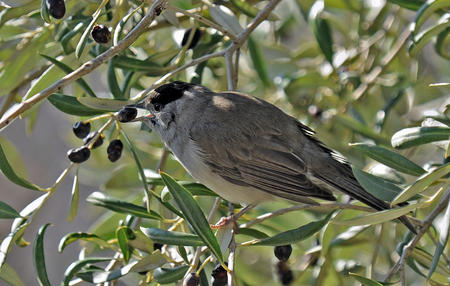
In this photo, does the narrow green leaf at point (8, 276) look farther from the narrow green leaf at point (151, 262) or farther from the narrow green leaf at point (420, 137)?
the narrow green leaf at point (420, 137)

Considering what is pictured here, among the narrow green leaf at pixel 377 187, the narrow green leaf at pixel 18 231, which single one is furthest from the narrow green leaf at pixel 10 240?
the narrow green leaf at pixel 377 187

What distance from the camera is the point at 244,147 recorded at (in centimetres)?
317

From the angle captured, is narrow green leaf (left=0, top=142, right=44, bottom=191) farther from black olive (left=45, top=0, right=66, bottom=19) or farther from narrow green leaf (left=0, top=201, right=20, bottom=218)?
black olive (left=45, top=0, right=66, bottom=19)

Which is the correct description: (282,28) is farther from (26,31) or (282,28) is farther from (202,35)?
(26,31)

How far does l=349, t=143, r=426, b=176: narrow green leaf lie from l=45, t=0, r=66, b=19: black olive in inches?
47.2

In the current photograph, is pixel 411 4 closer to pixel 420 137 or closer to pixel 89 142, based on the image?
pixel 420 137

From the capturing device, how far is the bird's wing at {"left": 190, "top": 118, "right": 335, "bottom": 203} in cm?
313

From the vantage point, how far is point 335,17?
14.5 ft

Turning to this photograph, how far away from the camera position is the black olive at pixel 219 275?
2.60 metres

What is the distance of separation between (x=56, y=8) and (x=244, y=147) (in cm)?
114

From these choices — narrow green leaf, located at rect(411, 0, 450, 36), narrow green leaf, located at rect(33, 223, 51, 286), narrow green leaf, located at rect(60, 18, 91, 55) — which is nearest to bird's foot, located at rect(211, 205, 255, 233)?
narrow green leaf, located at rect(33, 223, 51, 286)

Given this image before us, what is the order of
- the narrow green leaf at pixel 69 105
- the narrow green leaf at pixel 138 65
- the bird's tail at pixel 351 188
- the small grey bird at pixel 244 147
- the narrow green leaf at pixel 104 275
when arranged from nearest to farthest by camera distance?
the narrow green leaf at pixel 104 275 → the narrow green leaf at pixel 69 105 → the bird's tail at pixel 351 188 → the narrow green leaf at pixel 138 65 → the small grey bird at pixel 244 147

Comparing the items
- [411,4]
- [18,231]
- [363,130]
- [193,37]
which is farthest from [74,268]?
[411,4]

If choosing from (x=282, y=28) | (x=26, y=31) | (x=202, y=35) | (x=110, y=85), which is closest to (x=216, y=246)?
(x=110, y=85)
